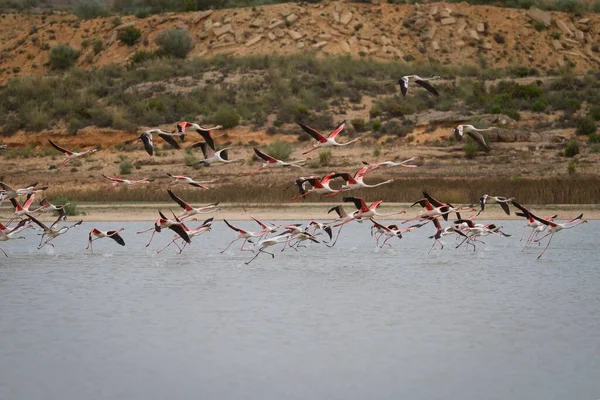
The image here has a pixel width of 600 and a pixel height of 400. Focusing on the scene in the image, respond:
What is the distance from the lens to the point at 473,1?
72750 mm

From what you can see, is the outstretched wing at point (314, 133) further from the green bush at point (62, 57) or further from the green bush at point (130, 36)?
the green bush at point (62, 57)

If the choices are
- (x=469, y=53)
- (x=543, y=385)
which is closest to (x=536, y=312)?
(x=543, y=385)

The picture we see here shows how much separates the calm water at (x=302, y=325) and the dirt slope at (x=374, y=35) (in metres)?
42.5

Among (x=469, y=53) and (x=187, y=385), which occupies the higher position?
(x=187, y=385)

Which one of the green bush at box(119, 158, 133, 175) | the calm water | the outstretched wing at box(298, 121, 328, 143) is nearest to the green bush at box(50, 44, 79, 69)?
the green bush at box(119, 158, 133, 175)

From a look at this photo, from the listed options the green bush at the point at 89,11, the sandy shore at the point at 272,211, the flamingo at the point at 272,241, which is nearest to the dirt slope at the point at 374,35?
the green bush at the point at 89,11

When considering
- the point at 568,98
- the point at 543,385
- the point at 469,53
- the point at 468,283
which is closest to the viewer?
the point at 543,385

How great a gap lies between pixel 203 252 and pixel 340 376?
39.1ft

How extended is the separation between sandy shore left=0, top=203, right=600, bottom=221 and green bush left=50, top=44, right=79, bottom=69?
37094 millimetres

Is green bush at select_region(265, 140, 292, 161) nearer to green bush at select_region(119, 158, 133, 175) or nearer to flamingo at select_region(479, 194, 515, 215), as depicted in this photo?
green bush at select_region(119, 158, 133, 175)

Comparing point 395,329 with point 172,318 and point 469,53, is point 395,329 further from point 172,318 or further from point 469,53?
point 469,53

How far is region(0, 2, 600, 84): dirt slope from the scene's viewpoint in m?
63.1

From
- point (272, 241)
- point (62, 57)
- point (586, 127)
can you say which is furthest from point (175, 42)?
point (272, 241)

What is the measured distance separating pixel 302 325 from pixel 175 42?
51.4m
